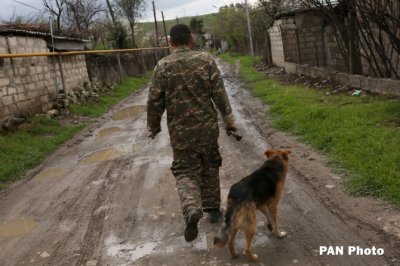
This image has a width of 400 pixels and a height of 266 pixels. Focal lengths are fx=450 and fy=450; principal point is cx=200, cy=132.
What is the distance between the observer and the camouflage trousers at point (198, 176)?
4.35m

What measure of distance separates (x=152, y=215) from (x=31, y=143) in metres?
5.76

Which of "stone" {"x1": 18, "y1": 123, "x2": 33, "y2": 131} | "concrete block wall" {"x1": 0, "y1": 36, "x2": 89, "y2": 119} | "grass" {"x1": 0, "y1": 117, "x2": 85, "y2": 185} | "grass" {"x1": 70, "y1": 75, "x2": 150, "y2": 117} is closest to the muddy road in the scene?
"grass" {"x1": 0, "y1": 117, "x2": 85, "y2": 185}

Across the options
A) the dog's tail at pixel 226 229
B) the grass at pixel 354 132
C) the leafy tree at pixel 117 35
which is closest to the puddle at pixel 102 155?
the grass at pixel 354 132

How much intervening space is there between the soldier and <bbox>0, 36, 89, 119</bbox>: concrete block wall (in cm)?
787

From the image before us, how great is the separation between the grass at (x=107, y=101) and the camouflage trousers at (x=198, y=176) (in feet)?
33.4

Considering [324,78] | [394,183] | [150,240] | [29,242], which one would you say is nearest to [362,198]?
[394,183]

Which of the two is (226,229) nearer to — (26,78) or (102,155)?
(102,155)

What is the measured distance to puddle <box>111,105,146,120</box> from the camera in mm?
13961

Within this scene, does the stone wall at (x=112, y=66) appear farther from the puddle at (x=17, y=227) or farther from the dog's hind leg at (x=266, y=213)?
the dog's hind leg at (x=266, y=213)

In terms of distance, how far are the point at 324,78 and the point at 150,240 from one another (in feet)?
39.8

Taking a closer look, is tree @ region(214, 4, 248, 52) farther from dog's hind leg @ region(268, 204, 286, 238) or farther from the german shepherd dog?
dog's hind leg @ region(268, 204, 286, 238)

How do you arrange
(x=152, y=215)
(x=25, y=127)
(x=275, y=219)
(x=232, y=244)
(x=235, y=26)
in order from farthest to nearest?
(x=235, y=26), (x=25, y=127), (x=152, y=215), (x=275, y=219), (x=232, y=244)
